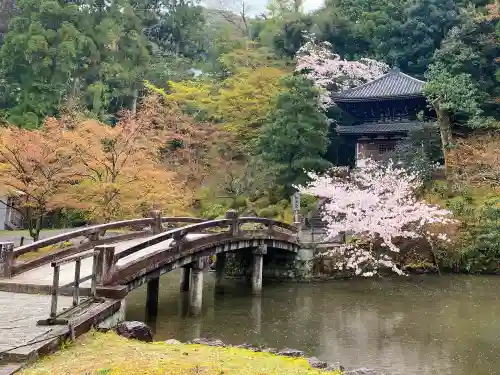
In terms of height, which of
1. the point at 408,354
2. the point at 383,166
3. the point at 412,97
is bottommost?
the point at 408,354

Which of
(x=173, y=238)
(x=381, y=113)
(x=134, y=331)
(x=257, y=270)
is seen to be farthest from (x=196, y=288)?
(x=381, y=113)

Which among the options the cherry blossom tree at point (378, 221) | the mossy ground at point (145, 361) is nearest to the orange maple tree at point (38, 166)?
the cherry blossom tree at point (378, 221)

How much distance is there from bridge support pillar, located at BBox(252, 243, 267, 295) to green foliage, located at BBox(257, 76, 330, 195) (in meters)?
9.41

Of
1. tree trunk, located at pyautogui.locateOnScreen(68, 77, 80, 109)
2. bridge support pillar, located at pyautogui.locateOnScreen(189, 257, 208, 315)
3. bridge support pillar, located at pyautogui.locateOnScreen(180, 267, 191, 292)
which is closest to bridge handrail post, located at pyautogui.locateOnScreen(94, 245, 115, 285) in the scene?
bridge support pillar, located at pyautogui.locateOnScreen(189, 257, 208, 315)

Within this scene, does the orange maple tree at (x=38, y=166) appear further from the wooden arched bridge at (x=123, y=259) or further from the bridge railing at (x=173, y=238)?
the bridge railing at (x=173, y=238)

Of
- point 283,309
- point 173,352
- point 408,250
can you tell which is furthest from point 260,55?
point 173,352

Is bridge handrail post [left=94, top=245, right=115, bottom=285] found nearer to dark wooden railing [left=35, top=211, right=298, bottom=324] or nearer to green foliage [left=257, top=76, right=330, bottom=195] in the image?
dark wooden railing [left=35, top=211, right=298, bottom=324]

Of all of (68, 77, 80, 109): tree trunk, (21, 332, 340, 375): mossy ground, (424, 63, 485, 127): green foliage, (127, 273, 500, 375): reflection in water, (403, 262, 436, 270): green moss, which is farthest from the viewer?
(68, 77, 80, 109): tree trunk

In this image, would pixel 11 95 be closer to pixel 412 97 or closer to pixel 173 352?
pixel 412 97

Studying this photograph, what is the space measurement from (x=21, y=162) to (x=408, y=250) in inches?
703

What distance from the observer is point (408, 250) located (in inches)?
894

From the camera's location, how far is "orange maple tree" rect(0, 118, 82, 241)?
2075cm

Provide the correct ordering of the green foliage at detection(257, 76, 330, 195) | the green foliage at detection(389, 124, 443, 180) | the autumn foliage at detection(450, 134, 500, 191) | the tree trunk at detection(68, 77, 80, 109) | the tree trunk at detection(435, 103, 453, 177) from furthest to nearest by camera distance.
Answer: the tree trunk at detection(68, 77, 80, 109), the tree trunk at detection(435, 103, 453, 177), the green foliage at detection(257, 76, 330, 195), the green foliage at detection(389, 124, 443, 180), the autumn foliage at detection(450, 134, 500, 191)

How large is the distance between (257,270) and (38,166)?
34.4ft
